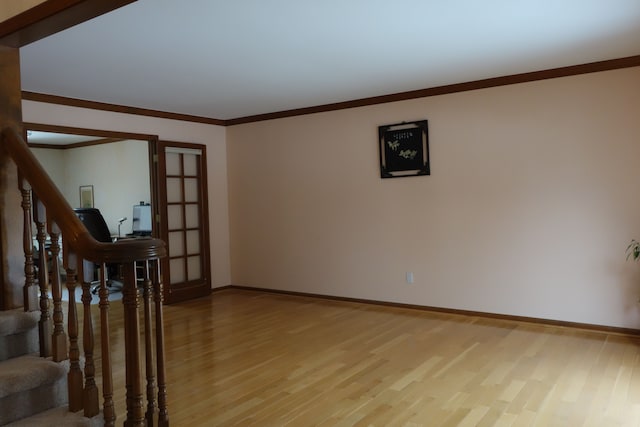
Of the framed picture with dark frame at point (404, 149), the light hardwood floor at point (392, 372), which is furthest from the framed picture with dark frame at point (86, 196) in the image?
the framed picture with dark frame at point (404, 149)

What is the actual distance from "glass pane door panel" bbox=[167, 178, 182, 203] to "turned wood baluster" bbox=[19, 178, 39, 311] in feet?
12.5

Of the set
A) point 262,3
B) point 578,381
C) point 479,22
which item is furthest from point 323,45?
point 578,381

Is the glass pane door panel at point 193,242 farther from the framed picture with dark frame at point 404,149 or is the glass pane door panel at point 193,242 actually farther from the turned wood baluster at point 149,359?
the turned wood baluster at point 149,359

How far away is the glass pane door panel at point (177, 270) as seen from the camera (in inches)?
237

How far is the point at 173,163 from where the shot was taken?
239 inches

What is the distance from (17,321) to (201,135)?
14.9ft

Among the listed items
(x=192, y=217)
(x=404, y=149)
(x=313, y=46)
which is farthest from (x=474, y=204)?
(x=192, y=217)

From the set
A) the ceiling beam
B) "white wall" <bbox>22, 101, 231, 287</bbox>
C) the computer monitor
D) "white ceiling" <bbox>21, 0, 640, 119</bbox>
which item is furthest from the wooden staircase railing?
the computer monitor

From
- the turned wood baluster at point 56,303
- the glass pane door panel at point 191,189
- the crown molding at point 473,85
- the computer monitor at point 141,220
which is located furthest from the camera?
the computer monitor at point 141,220

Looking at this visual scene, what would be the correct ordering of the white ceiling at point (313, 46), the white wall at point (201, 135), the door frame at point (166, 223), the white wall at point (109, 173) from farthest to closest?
the white wall at point (109, 173) → the door frame at point (166, 223) → the white wall at point (201, 135) → the white ceiling at point (313, 46)

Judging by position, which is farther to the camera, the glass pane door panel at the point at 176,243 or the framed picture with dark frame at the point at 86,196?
the framed picture with dark frame at the point at 86,196

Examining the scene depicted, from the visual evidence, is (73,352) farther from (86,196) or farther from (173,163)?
(86,196)

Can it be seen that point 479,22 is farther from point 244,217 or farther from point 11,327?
point 244,217

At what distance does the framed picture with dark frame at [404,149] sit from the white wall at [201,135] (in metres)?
2.43
